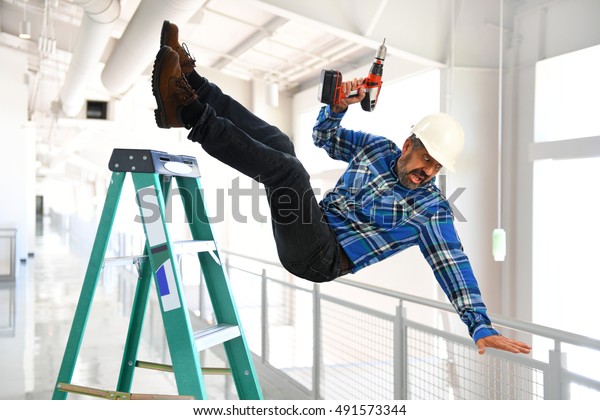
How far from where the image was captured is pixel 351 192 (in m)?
1.93

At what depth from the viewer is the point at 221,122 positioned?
61.7 inches

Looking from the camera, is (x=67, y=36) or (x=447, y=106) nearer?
(x=447, y=106)

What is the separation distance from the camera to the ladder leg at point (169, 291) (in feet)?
5.77

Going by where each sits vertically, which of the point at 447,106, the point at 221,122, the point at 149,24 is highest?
the point at 149,24

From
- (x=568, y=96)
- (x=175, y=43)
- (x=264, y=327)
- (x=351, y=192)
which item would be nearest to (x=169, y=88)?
(x=175, y=43)

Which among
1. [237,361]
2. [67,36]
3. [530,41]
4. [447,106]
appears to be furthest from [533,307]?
[67,36]

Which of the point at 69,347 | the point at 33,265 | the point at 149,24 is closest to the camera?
the point at 69,347

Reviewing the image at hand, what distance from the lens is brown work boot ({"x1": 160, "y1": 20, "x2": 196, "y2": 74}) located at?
1.80 meters

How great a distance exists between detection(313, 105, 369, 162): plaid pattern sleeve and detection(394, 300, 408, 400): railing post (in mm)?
1073

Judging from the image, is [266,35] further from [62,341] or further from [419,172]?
[419,172]

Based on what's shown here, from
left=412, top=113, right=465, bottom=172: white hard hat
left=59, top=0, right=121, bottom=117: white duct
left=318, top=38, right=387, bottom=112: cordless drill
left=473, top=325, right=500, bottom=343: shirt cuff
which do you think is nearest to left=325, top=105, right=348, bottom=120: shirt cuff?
left=318, top=38, right=387, bottom=112: cordless drill

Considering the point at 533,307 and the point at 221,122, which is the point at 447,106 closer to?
the point at 533,307

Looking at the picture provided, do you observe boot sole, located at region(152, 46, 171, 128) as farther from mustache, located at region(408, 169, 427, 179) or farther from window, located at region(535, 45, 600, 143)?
window, located at region(535, 45, 600, 143)

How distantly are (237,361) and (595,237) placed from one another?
149 inches
